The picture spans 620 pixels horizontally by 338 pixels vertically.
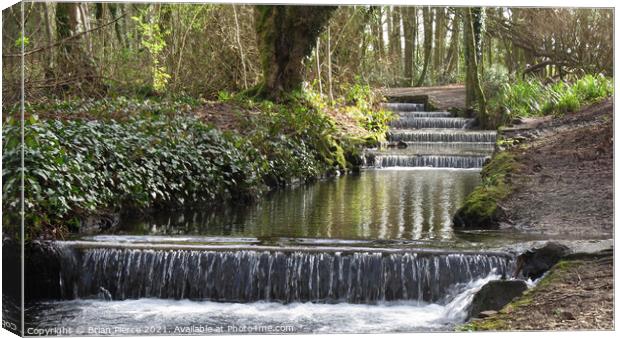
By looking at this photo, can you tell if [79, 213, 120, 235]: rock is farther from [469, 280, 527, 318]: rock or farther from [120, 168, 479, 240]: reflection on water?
[469, 280, 527, 318]: rock

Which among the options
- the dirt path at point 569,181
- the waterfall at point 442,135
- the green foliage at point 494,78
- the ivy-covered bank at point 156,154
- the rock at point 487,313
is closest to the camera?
the rock at point 487,313

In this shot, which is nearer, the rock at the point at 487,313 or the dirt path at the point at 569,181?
the rock at the point at 487,313

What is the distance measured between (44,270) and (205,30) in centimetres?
582

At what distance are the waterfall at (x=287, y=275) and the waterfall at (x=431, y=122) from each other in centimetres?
667

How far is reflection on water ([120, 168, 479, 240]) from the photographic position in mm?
7266

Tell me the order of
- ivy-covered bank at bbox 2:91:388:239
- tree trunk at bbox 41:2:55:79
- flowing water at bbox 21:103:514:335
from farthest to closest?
1. ivy-covered bank at bbox 2:91:388:239
2. tree trunk at bbox 41:2:55:79
3. flowing water at bbox 21:103:514:335

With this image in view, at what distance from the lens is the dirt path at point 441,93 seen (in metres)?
10.6

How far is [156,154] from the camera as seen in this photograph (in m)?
8.85

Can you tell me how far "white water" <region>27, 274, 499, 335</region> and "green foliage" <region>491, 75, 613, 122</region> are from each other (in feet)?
5.08

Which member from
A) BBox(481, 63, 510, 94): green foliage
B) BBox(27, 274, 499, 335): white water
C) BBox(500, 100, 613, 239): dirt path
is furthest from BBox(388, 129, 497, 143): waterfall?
BBox(27, 274, 499, 335): white water

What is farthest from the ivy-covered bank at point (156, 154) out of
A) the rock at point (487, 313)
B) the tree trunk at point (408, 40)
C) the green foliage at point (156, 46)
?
the rock at point (487, 313)

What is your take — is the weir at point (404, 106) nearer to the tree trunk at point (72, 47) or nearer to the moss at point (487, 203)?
the moss at point (487, 203)

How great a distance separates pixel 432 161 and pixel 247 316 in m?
6.92

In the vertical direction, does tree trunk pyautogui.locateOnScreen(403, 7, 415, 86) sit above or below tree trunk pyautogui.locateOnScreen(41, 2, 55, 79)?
above
